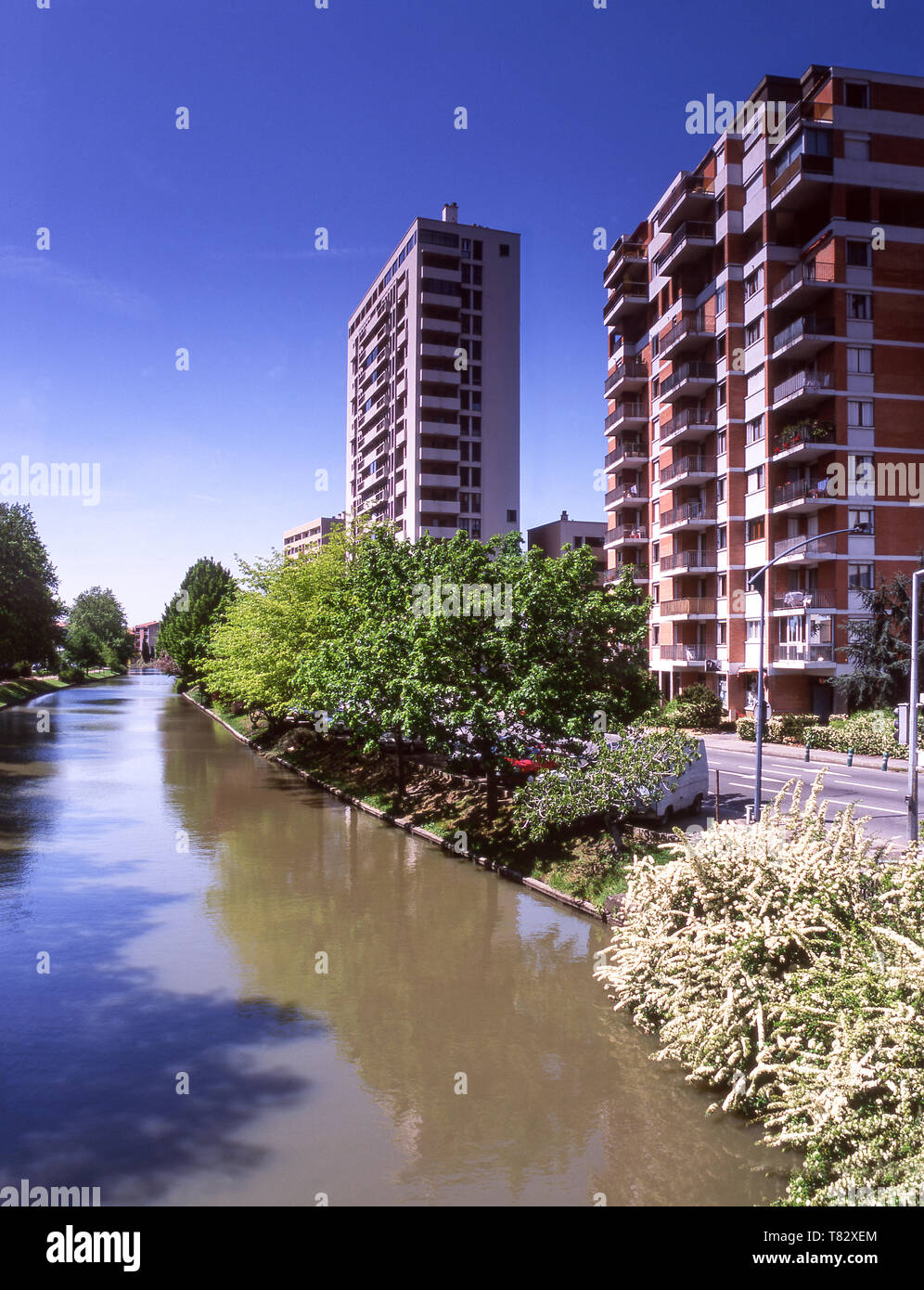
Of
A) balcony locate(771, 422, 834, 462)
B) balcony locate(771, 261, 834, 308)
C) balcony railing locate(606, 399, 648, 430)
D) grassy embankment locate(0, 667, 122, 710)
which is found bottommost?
grassy embankment locate(0, 667, 122, 710)

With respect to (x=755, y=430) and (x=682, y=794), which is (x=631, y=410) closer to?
(x=755, y=430)

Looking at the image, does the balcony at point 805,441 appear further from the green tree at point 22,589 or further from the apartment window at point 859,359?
the green tree at point 22,589

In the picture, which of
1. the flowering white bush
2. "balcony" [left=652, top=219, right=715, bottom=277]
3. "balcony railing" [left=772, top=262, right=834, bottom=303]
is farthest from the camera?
"balcony" [left=652, top=219, right=715, bottom=277]

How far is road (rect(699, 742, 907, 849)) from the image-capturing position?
2087cm

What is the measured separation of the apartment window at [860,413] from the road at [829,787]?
15.9 meters

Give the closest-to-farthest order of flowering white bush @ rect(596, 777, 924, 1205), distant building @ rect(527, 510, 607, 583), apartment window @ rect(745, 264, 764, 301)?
flowering white bush @ rect(596, 777, 924, 1205), apartment window @ rect(745, 264, 764, 301), distant building @ rect(527, 510, 607, 583)

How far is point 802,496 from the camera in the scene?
39781 millimetres

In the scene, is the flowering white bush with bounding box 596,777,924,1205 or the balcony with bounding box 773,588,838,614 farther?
the balcony with bounding box 773,588,838,614

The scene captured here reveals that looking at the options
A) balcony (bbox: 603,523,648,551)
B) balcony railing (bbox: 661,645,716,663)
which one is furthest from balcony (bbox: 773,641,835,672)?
balcony (bbox: 603,523,648,551)

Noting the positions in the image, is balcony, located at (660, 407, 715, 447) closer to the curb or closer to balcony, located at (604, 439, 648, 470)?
balcony, located at (604, 439, 648, 470)

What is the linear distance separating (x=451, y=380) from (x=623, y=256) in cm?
1939

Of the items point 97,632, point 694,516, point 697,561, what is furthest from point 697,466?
point 97,632

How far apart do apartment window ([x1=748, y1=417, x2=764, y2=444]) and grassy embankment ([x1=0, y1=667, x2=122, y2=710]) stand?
56.7m

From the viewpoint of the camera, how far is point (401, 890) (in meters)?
18.5
